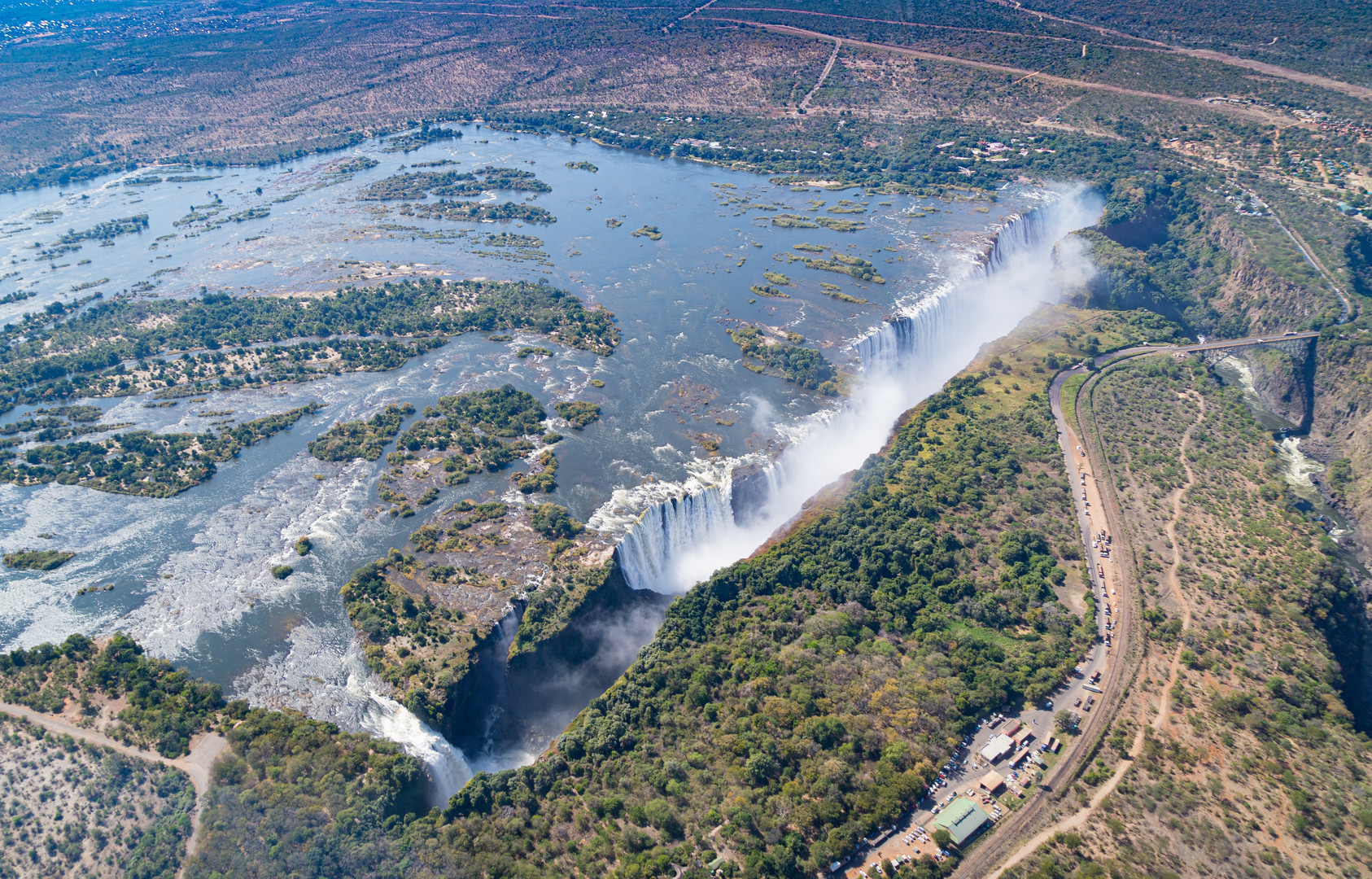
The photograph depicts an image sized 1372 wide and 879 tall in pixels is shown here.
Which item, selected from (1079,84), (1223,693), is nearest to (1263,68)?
(1079,84)

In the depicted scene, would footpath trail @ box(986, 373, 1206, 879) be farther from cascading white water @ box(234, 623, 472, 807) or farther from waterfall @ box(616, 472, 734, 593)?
cascading white water @ box(234, 623, 472, 807)

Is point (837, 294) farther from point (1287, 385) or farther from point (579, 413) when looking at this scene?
point (1287, 385)

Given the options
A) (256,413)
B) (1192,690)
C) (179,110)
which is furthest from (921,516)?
(179,110)

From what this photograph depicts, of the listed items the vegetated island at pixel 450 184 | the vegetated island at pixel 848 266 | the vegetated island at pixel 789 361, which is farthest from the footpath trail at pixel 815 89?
the vegetated island at pixel 789 361

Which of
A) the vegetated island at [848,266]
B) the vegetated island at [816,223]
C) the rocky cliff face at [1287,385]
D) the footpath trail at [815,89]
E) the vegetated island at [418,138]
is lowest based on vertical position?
the rocky cliff face at [1287,385]

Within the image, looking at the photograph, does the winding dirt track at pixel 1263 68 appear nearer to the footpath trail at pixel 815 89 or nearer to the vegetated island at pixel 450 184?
the footpath trail at pixel 815 89

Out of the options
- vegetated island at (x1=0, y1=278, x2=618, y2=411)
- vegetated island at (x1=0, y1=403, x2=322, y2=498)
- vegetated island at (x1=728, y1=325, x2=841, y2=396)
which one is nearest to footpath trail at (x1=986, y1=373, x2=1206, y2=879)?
vegetated island at (x1=728, y1=325, x2=841, y2=396)
